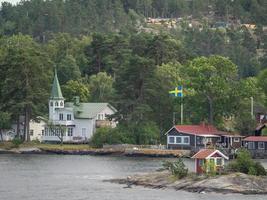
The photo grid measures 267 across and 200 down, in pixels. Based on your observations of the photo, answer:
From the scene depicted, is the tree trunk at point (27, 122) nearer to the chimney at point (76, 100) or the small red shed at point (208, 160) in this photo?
the chimney at point (76, 100)

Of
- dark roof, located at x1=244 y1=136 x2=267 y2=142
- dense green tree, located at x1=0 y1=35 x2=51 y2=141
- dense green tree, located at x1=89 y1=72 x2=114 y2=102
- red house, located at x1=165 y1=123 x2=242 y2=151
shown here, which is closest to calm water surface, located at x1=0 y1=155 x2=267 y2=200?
red house, located at x1=165 y1=123 x2=242 y2=151

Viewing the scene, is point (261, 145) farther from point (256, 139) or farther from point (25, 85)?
point (25, 85)

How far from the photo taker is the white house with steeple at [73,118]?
128 meters

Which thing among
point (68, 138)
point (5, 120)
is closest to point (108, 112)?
point (68, 138)

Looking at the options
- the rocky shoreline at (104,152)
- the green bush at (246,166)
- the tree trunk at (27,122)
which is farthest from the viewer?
the tree trunk at (27,122)

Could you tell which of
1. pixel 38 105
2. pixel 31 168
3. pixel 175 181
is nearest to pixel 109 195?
pixel 175 181

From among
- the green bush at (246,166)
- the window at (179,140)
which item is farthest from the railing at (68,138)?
the green bush at (246,166)

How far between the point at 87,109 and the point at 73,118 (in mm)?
2361

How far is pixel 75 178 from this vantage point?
84.2m

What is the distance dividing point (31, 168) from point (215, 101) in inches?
1139

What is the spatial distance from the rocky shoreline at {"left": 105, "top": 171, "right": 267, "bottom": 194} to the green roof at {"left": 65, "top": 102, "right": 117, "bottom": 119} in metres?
53.1

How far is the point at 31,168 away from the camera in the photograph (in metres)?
95.2

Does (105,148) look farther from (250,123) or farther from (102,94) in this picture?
(102,94)

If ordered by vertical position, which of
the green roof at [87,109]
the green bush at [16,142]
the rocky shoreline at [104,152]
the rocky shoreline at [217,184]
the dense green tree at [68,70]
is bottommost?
the rocky shoreline at [217,184]
